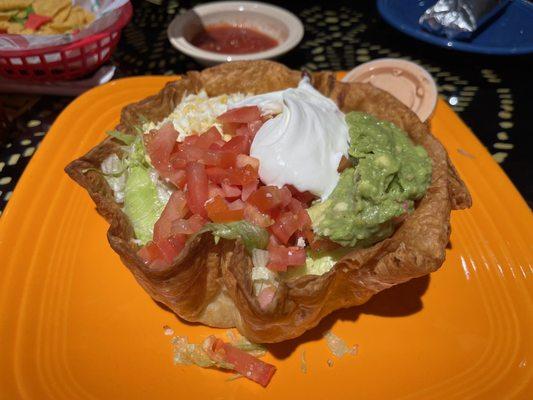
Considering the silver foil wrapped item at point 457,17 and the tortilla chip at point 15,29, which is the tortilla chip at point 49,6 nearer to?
the tortilla chip at point 15,29

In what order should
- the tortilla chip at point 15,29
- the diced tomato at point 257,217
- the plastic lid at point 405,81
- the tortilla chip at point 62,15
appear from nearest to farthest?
the diced tomato at point 257,217
the plastic lid at point 405,81
the tortilla chip at point 15,29
the tortilla chip at point 62,15

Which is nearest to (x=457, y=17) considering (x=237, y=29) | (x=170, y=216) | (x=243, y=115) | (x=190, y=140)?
(x=237, y=29)

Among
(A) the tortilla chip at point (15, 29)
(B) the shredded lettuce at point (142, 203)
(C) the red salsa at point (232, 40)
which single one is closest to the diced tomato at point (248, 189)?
(B) the shredded lettuce at point (142, 203)

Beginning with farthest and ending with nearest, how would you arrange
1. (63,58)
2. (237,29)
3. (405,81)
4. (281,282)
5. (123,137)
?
1. (237,29)
2. (63,58)
3. (405,81)
4. (123,137)
5. (281,282)

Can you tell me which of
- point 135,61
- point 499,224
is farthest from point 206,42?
point 499,224

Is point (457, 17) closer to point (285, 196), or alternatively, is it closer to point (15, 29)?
point (285, 196)

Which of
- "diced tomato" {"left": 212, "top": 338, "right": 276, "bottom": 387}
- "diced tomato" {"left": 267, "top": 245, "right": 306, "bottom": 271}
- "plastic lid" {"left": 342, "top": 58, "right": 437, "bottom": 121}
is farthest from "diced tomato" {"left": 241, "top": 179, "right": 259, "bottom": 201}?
"plastic lid" {"left": 342, "top": 58, "right": 437, "bottom": 121}

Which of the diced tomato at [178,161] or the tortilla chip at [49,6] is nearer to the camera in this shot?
the diced tomato at [178,161]

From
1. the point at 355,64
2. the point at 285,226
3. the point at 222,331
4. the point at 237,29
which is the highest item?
the point at 285,226
